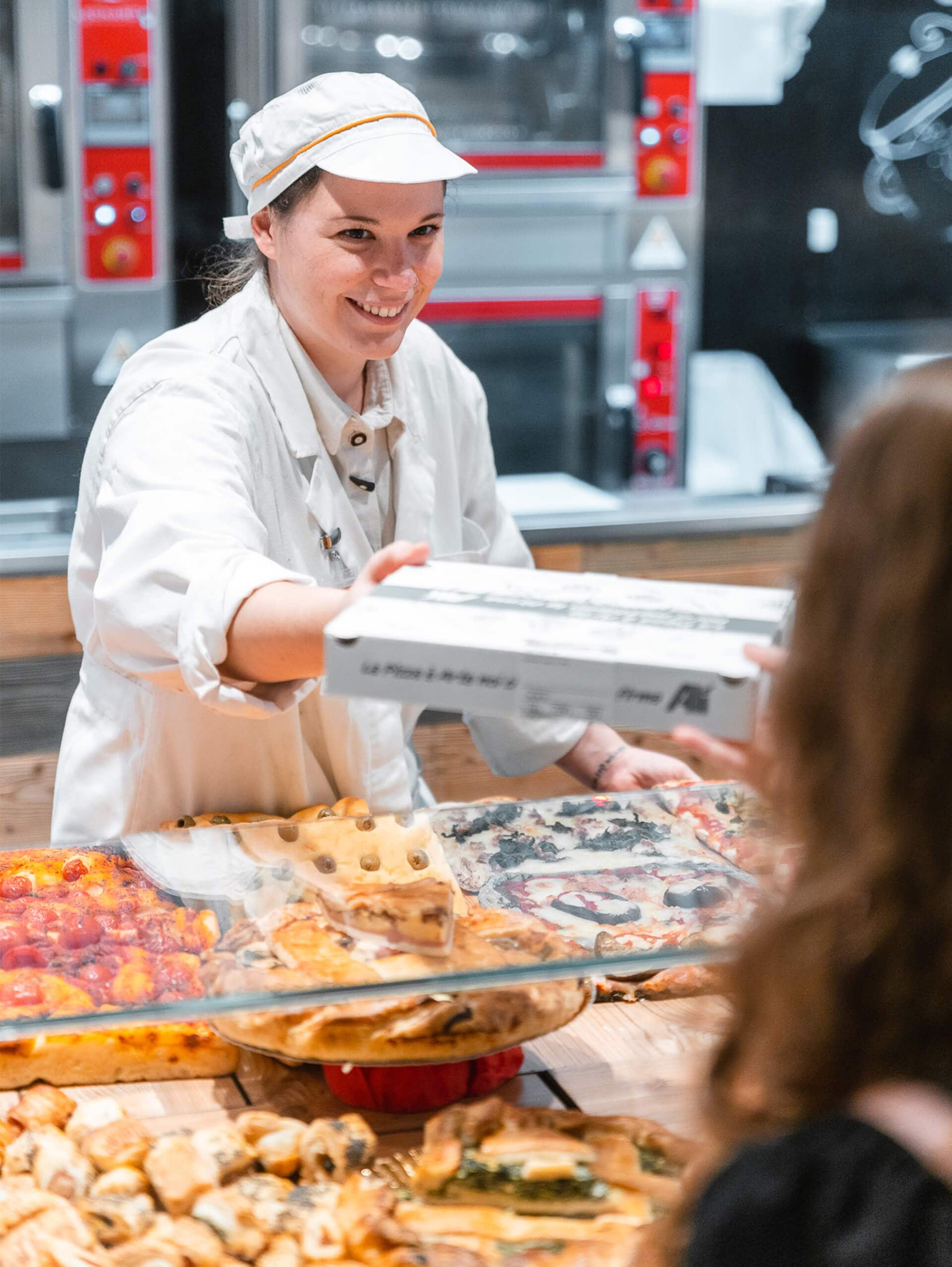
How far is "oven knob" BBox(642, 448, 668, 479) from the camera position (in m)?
4.15

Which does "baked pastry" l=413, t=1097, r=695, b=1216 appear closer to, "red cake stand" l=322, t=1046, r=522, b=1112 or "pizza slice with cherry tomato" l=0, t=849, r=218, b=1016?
"red cake stand" l=322, t=1046, r=522, b=1112

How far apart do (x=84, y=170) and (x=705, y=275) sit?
2.12 meters

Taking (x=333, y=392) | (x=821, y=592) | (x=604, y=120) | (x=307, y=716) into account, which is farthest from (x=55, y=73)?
(x=821, y=592)

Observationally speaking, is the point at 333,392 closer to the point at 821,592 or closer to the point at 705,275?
the point at 821,592

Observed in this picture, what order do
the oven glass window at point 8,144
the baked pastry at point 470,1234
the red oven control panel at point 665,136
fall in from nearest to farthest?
the baked pastry at point 470,1234, the oven glass window at point 8,144, the red oven control panel at point 665,136

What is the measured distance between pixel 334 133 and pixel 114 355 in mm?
2122

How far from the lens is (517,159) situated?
3869 mm

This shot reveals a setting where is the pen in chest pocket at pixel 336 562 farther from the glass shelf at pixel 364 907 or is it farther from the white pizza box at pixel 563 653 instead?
the white pizza box at pixel 563 653

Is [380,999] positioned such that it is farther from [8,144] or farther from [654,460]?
[654,460]

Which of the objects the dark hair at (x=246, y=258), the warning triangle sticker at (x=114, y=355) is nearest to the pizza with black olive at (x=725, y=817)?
the dark hair at (x=246, y=258)

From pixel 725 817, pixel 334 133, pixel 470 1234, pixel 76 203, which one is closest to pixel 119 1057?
pixel 470 1234

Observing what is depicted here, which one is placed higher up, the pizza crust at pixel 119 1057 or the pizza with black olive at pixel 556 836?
the pizza with black olive at pixel 556 836

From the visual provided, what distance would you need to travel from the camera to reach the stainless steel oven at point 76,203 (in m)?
3.51

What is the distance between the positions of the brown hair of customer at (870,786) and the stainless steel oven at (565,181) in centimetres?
310
